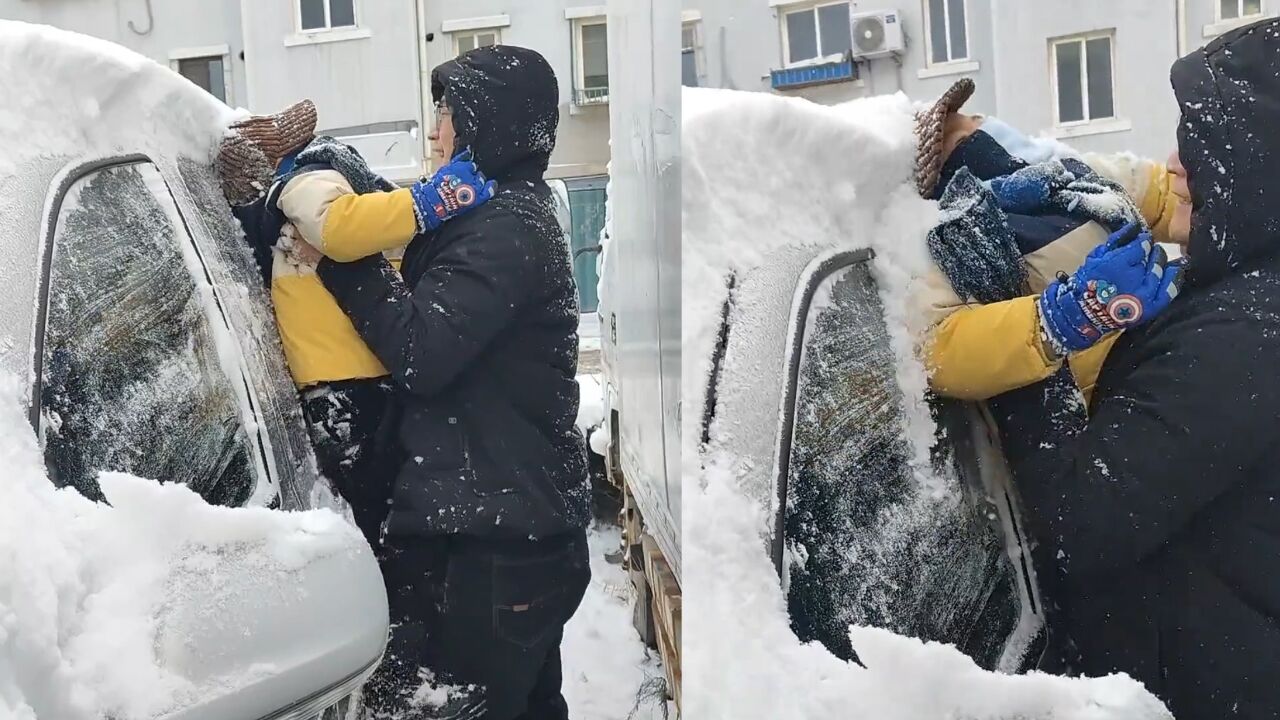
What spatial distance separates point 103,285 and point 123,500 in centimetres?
30

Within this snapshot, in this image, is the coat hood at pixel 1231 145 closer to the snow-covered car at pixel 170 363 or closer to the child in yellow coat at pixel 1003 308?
the child in yellow coat at pixel 1003 308

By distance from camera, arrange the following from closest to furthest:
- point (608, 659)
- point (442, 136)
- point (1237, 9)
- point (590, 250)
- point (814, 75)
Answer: point (1237, 9) → point (814, 75) → point (442, 136) → point (590, 250) → point (608, 659)

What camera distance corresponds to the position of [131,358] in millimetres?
1051

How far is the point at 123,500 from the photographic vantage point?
0.84 metres

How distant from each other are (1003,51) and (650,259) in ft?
1.71

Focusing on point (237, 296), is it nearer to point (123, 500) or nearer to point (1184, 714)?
point (123, 500)

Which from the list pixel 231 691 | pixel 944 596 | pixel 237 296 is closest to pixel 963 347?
pixel 944 596

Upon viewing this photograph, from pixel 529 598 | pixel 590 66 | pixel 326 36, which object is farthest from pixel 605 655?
pixel 326 36

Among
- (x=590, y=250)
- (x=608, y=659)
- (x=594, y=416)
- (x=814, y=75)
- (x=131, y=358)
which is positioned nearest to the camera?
(x=814, y=75)

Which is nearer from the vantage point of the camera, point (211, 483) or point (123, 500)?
point (123, 500)

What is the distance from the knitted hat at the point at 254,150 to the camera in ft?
4.52

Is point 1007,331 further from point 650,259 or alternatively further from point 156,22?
point 156,22

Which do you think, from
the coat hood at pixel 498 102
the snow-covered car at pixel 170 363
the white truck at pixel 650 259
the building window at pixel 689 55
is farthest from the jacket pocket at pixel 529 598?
the building window at pixel 689 55

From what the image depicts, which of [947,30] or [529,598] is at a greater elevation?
[947,30]
